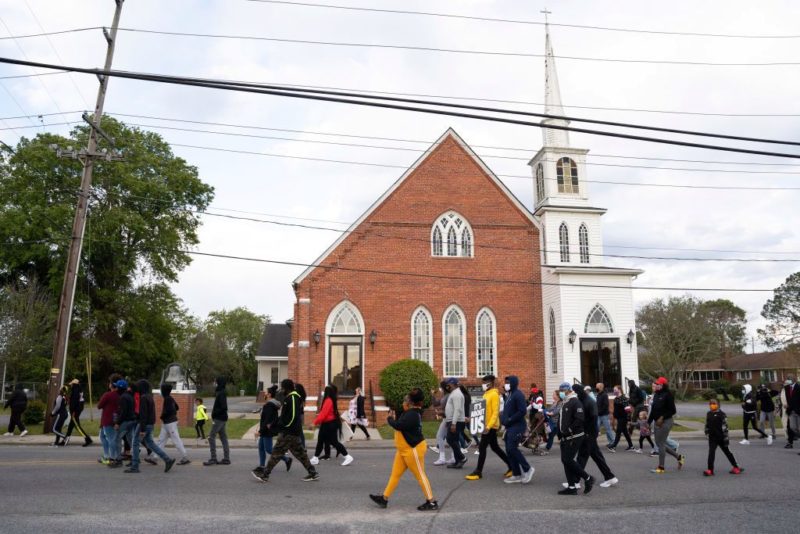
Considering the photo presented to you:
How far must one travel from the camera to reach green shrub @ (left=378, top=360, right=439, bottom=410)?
74.0 feet

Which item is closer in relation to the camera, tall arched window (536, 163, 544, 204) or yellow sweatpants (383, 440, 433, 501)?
yellow sweatpants (383, 440, 433, 501)

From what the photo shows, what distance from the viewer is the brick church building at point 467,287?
24.0 m

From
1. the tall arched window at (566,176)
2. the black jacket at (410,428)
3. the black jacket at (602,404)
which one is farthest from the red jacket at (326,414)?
the tall arched window at (566,176)

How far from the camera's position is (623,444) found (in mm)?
16984

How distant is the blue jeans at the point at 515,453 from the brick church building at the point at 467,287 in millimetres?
13352

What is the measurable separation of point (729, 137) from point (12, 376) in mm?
38436

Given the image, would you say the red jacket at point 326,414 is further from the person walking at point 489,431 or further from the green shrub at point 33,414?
the green shrub at point 33,414

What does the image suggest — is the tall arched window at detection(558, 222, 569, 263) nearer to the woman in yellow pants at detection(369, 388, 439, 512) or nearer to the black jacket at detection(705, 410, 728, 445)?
the black jacket at detection(705, 410, 728, 445)

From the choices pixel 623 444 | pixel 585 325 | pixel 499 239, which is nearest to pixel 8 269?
pixel 499 239

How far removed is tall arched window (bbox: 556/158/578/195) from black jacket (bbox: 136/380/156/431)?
63.2 ft

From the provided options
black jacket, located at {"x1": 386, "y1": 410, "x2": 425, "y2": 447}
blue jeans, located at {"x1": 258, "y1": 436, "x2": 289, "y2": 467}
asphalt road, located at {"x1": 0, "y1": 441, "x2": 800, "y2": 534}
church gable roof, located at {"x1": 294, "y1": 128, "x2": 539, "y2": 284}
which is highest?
church gable roof, located at {"x1": 294, "y1": 128, "x2": 539, "y2": 284}

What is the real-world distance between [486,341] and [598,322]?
4397mm

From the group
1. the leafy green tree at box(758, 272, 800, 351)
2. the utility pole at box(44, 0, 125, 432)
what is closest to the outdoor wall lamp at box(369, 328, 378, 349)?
the utility pole at box(44, 0, 125, 432)

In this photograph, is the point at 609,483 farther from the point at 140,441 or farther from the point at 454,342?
the point at 454,342
